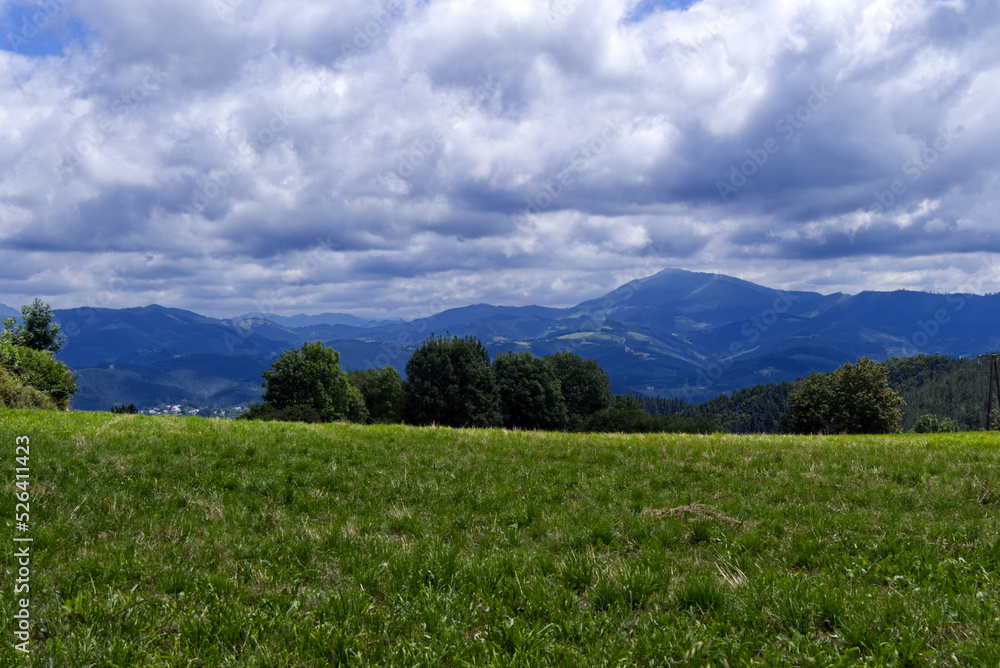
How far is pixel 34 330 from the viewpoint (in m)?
86.8

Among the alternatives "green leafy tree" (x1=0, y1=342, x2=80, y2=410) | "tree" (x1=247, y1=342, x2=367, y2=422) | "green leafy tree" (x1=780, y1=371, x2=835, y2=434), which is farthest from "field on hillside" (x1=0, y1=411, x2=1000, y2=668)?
"green leafy tree" (x1=0, y1=342, x2=80, y2=410)

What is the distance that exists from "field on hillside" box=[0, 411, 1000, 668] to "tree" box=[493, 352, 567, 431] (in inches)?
3382

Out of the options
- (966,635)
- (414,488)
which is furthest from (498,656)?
(414,488)

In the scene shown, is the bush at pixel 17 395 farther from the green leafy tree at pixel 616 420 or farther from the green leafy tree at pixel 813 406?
the green leafy tree at pixel 813 406

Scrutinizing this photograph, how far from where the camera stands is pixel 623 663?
483 cm

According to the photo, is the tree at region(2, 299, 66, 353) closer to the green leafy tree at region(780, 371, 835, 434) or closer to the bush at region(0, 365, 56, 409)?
the bush at region(0, 365, 56, 409)

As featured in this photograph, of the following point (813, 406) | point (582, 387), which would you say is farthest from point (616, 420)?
point (813, 406)

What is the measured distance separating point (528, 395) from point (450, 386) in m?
17.0

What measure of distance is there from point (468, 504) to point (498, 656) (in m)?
5.85

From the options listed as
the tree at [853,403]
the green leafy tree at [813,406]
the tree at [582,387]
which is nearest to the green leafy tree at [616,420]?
the tree at [582,387]

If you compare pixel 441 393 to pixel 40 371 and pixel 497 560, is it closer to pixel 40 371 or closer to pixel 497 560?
pixel 40 371

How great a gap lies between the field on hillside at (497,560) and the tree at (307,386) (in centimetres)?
7451

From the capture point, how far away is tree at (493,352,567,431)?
10025cm

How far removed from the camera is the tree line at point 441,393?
3455 inches
